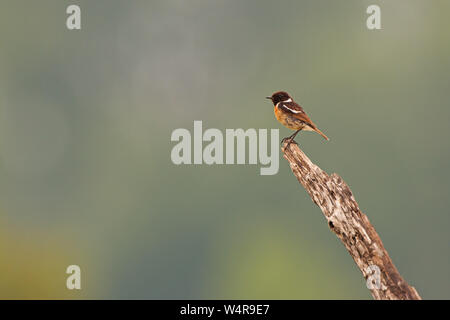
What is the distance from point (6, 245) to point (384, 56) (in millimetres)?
133171

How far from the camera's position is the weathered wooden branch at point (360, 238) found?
28.4 feet

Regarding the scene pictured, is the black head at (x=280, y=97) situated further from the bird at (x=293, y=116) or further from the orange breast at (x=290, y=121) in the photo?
the orange breast at (x=290, y=121)

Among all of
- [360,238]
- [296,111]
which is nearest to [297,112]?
[296,111]

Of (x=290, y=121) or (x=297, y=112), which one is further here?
(x=290, y=121)

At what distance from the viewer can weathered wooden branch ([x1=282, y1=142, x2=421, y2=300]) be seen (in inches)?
341

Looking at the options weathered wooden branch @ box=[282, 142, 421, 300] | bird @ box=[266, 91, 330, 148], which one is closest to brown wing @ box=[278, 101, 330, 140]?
bird @ box=[266, 91, 330, 148]

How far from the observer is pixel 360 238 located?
908cm

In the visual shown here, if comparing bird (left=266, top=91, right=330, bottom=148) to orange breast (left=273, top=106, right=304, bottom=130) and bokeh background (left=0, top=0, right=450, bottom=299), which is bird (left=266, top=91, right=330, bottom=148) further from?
bokeh background (left=0, top=0, right=450, bottom=299)

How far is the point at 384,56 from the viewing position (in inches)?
7515

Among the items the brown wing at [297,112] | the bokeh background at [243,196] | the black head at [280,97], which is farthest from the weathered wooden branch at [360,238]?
the bokeh background at [243,196]

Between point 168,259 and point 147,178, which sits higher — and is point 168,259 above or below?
below

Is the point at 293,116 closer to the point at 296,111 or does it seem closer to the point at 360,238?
the point at 296,111

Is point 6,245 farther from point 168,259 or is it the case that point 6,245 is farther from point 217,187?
point 217,187

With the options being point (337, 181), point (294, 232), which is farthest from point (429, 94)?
point (337, 181)
